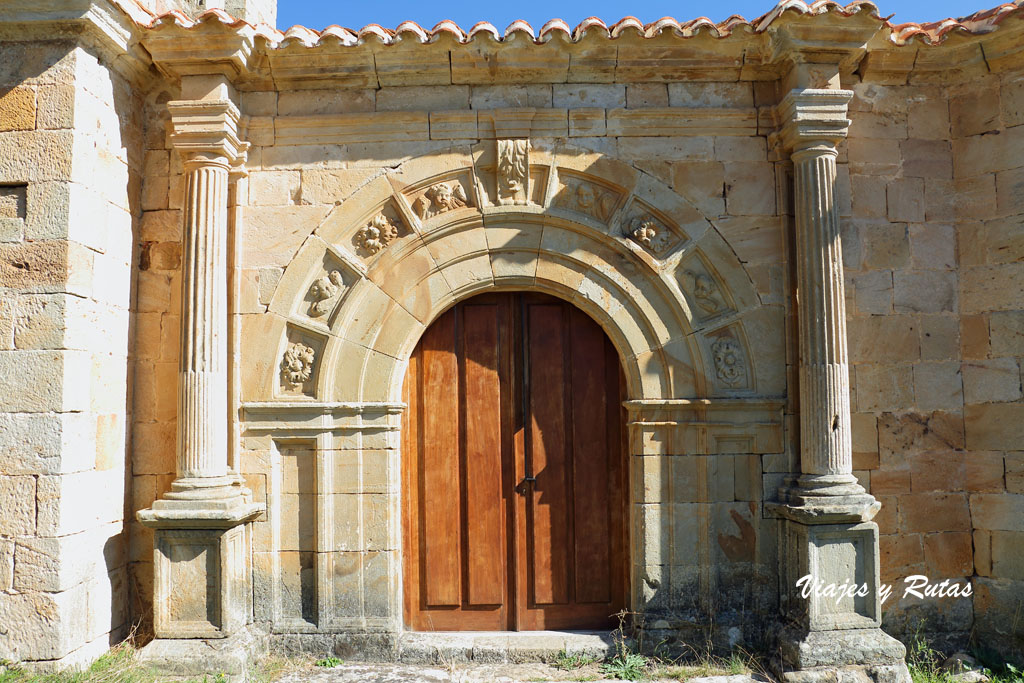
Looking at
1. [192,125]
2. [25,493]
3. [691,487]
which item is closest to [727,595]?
[691,487]

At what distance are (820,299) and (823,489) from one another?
110 centimetres

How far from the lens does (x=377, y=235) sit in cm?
438

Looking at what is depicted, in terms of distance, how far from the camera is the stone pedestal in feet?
12.8

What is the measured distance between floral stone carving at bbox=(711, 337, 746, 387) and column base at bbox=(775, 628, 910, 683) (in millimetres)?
1491

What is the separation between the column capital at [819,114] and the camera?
13.6ft

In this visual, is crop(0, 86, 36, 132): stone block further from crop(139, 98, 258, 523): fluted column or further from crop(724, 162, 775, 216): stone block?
crop(724, 162, 775, 216): stone block

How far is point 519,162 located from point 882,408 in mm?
2723

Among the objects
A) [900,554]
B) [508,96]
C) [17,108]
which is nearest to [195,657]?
[17,108]

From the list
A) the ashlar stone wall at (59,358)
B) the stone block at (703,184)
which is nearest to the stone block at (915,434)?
the stone block at (703,184)

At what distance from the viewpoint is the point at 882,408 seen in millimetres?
4352

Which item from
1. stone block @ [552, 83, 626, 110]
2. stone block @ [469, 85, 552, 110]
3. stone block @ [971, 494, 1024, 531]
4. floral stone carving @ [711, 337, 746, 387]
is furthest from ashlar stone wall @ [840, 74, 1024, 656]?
stone block @ [469, 85, 552, 110]

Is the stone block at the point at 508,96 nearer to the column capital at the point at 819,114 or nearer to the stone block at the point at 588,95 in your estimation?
the stone block at the point at 588,95

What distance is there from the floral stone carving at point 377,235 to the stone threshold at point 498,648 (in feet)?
7.86

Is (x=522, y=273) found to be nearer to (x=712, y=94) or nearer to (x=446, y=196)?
(x=446, y=196)
